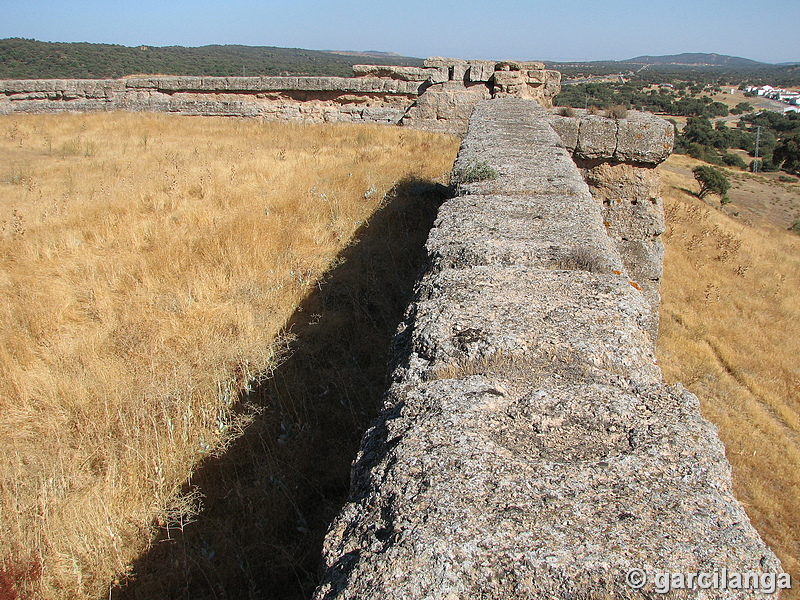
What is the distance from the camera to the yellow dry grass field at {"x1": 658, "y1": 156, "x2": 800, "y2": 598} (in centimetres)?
364

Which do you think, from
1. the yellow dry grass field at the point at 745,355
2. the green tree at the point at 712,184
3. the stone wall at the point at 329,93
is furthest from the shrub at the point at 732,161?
the yellow dry grass field at the point at 745,355

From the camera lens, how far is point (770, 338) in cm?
607

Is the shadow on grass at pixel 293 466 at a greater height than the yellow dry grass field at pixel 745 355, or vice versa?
the shadow on grass at pixel 293 466

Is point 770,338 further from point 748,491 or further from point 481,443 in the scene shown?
point 481,443

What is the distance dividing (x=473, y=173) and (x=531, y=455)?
2.45m

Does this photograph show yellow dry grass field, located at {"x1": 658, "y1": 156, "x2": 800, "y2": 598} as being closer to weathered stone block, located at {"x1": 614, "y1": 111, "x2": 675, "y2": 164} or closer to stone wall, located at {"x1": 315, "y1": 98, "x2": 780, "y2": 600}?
weathered stone block, located at {"x1": 614, "y1": 111, "x2": 675, "y2": 164}

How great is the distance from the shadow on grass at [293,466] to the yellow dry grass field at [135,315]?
0.12 metres

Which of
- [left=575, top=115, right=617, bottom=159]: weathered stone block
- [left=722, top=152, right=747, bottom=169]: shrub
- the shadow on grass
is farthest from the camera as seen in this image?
[left=722, top=152, right=747, bottom=169]: shrub

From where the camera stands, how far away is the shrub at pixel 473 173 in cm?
343

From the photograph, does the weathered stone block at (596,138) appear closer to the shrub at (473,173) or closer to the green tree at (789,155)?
the shrub at (473,173)

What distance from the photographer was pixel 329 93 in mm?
12188

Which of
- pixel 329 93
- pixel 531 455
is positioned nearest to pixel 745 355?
pixel 531 455

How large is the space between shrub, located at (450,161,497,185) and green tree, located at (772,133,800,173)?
39085 mm

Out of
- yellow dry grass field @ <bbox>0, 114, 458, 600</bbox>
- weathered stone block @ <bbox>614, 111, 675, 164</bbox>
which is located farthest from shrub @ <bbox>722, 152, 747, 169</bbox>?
weathered stone block @ <bbox>614, 111, 675, 164</bbox>
